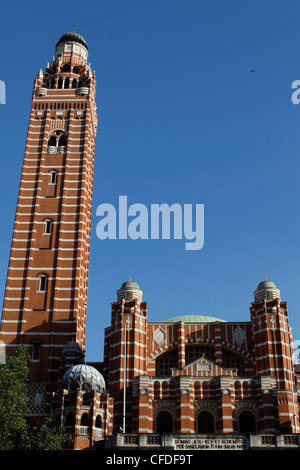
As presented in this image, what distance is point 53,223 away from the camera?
230ft

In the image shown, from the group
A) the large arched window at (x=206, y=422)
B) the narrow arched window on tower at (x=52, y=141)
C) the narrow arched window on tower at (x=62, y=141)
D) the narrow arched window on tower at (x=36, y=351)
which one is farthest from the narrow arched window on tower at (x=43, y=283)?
the large arched window at (x=206, y=422)

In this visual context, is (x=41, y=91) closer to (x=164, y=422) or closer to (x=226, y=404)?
(x=164, y=422)

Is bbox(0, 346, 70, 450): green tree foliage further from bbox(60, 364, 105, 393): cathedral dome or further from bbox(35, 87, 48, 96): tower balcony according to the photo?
bbox(35, 87, 48, 96): tower balcony

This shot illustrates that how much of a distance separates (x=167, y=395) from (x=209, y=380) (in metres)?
4.43

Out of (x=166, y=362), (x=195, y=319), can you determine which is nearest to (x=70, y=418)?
(x=166, y=362)

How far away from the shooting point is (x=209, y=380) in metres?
57.9

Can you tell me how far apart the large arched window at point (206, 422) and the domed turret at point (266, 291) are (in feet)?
47.7

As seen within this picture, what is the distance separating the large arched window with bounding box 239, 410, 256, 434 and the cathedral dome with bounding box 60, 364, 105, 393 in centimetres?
1369

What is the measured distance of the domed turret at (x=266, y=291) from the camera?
64500 mm

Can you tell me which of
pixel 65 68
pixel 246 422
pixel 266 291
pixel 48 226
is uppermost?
pixel 65 68

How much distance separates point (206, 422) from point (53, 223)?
29204 millimetres

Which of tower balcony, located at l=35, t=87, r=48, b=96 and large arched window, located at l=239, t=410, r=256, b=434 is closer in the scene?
large arched window, located at l=239, t=410, r=256, b=434

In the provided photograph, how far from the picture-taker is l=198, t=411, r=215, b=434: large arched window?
56.4 m

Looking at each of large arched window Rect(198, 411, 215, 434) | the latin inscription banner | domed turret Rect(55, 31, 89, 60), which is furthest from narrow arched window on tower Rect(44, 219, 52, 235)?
the latin inscription banner
